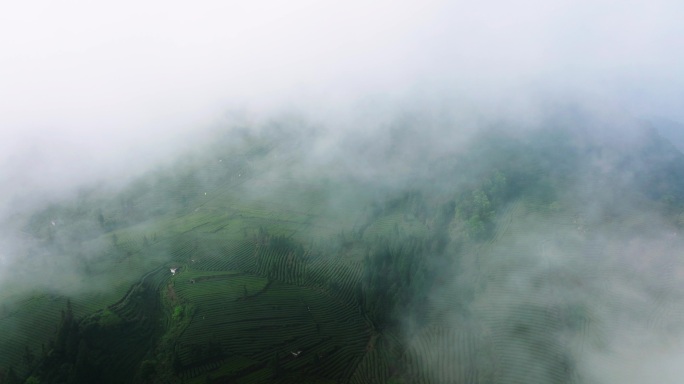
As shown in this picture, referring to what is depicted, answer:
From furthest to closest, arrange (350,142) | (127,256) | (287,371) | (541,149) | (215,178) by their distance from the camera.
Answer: (350,142) < (215,178) < (541,149) < (127,256) < (287,371)

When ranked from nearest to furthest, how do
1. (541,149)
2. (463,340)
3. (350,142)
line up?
(463,340), (541,149), (350,142)

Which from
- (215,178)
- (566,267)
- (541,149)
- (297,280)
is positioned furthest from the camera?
(215,178)

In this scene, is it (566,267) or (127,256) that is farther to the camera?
(127,256)

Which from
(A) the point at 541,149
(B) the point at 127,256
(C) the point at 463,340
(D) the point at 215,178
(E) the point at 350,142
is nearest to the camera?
(C) the point at 463,340

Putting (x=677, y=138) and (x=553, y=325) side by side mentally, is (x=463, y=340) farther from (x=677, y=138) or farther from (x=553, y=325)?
(x=677, y=138)

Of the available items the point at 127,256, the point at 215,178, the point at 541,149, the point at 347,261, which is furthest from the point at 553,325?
the point at 215,178

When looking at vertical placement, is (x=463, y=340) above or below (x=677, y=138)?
below

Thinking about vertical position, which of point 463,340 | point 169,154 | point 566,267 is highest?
point 169,154

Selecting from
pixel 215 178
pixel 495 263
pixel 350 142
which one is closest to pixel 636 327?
pixel 495 263

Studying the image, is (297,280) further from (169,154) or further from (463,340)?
(169,154)
